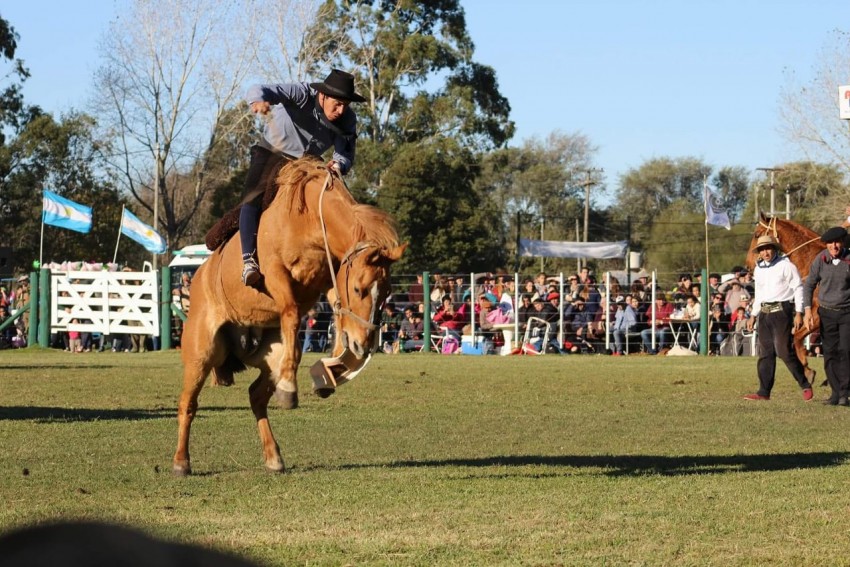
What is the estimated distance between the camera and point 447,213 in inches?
2141

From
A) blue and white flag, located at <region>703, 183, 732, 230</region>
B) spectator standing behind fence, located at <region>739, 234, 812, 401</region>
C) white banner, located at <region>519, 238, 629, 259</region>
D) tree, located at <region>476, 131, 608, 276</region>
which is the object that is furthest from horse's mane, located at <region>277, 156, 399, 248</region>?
tree, located at <region>476, 131, 608, 276</region>

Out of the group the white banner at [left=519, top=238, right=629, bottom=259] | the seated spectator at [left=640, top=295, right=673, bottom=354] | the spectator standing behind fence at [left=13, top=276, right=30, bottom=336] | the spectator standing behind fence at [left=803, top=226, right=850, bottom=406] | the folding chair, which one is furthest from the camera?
the white banner at [left=519, top=238, right=629, bottom=259]

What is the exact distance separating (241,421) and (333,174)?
4686mm

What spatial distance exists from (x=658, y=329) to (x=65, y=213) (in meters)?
17.5

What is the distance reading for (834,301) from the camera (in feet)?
52.3

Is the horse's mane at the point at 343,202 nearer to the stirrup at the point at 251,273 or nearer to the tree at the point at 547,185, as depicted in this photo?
the stirrup at the point at 251,273

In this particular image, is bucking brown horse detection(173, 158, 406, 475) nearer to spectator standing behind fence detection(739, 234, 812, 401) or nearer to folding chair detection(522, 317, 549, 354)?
spectator standing behind fence detection(739, 234, 812, 401)

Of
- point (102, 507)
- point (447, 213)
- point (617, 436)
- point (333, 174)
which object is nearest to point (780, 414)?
point (617, 436)

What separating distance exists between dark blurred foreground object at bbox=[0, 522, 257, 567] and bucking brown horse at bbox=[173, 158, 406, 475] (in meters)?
6.65

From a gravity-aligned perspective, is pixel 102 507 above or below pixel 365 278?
below

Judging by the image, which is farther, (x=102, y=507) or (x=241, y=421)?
(x=241, y=421)

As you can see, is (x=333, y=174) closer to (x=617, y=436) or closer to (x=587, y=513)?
(x=587, y=513)

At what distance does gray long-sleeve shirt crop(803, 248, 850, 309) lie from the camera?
52.0 ft

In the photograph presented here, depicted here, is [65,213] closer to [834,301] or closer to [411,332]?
[411,332]
